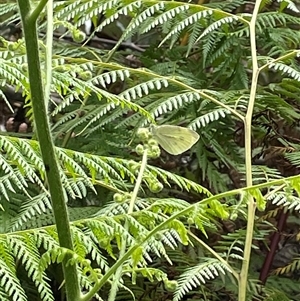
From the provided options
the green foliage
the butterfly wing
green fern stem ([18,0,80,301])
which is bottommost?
the green foliage

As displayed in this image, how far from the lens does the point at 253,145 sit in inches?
49.7

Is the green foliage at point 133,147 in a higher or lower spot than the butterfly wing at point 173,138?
lower

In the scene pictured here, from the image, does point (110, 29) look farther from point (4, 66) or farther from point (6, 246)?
point (6, 246)

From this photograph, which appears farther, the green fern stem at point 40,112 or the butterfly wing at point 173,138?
the butterfly wing at point 173,138

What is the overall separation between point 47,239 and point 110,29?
1.24m

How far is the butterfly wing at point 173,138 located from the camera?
1.71 ft

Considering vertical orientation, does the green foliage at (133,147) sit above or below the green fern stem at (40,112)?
below

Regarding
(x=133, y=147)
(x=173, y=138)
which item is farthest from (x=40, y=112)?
(x=133, y=147)

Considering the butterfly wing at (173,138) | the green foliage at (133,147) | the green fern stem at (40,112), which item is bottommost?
the green foliage at (133,147)

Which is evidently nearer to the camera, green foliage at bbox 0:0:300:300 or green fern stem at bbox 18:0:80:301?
green fern stem at bbox 18:0:80:301

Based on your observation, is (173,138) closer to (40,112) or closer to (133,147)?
(40,112)

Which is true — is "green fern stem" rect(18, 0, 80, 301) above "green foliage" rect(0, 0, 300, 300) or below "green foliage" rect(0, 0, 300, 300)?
above

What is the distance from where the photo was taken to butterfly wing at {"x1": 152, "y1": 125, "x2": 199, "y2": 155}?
0.52 meters

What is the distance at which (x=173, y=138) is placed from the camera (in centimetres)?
53
